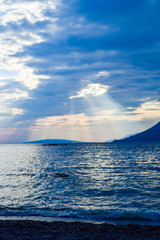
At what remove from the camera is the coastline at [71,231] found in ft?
30.4

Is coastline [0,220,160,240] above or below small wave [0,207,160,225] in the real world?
above

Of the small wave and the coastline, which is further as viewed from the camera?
the small wave

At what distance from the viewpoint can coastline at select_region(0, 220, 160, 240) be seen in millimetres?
9266

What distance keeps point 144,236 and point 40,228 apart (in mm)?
5376

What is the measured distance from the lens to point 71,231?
392 inches

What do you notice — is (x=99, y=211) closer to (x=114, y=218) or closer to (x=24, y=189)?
(x=114, y=218)

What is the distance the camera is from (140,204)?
15562mm

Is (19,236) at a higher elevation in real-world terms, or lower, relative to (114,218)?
higher

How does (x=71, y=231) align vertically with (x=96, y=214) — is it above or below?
above

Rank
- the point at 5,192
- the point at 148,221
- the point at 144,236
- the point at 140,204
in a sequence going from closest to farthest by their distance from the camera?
the point at 144,236 → the point at 148,221 → the point at 140,204 → the point at 5,192

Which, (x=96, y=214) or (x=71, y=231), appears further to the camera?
(x=96, y=214)

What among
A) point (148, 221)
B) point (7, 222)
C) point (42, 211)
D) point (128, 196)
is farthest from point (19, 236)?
Result: point (128, 196)

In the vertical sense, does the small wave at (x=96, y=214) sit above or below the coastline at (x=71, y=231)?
below

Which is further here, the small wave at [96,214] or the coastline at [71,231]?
the small wave at [96,214]
